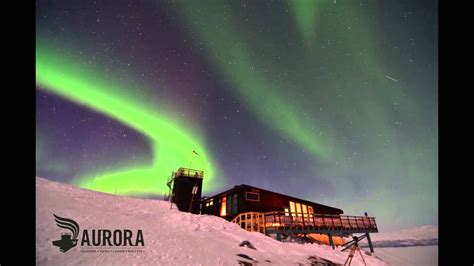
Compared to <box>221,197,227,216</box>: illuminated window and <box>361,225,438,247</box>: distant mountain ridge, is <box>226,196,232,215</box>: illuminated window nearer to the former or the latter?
<box>221,197,227,216</box>: illuminated window

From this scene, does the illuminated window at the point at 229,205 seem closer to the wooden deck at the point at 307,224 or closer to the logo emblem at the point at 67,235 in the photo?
the wooden deck at the point at 307,224

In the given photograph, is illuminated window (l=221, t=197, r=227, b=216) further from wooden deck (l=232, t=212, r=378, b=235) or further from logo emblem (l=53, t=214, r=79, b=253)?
logo emblem (l=53, t=214, r=79, b=253)

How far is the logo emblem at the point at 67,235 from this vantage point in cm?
1042

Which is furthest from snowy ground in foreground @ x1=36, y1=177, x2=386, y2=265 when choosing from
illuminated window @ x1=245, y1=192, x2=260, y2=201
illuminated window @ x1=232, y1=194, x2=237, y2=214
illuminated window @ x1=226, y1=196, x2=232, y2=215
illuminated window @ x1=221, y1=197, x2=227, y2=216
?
illuminated window @ x1=221, y1=197, x2=227, y2=216

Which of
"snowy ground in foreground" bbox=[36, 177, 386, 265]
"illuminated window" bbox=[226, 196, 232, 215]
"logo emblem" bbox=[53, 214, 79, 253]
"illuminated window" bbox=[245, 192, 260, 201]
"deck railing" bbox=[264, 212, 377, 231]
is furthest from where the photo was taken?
"illuminated window" bbox=[226, 196, 232, 215]

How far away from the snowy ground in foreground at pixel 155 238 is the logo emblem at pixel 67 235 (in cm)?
16

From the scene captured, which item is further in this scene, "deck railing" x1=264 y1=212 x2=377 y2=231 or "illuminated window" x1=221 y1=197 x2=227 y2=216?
"illuminated window" x1=221 y1=197 x2=227 y2=216

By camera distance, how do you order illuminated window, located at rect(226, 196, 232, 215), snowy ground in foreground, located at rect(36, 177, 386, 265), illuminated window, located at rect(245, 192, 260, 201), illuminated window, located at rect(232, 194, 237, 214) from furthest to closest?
1. illuminated window, located at rect(226, 196, 232, 215)
2. illuminated window, located at rect(232, 194, 237, 214)
3. illuminated window, located at rect(245, 192, 260, 201)
4. snowy ground in foreground, located at rect(36, 177, 386, 265)

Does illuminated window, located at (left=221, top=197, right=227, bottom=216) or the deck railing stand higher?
illuminated window, located at (left=221, top=197, right=227, bottom=216)

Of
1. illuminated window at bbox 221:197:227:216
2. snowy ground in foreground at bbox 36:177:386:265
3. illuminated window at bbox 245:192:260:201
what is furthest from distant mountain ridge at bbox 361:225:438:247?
Answer: illuminated window at bbox 221:197:227:216

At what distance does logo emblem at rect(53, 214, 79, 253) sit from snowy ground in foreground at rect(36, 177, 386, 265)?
6.3 inches

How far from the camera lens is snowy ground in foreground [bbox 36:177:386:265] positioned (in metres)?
10.0

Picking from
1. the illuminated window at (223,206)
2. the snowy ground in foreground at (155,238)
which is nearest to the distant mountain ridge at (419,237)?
the snowy ground in foreground at (155,238)
